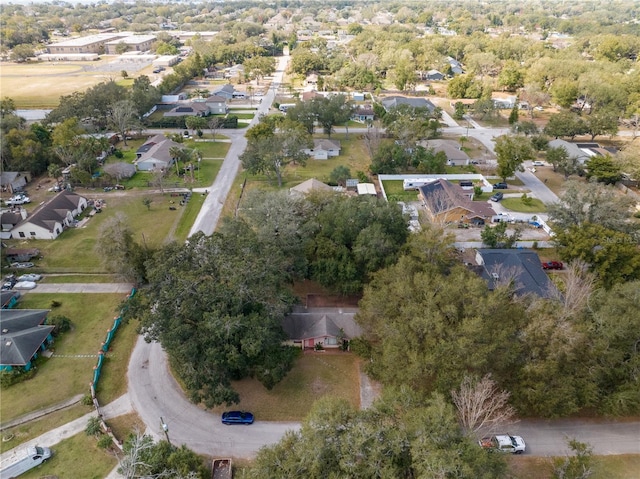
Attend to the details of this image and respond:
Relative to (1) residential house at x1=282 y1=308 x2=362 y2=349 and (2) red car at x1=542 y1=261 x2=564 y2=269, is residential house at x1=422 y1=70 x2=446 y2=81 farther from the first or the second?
(1) residential house at x1=282 y1=308 x2=362 y2=349

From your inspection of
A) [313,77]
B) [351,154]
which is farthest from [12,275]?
[313,77]

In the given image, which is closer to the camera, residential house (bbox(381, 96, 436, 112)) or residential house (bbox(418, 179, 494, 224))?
residential house (bbox(418, 179, 494, 224))

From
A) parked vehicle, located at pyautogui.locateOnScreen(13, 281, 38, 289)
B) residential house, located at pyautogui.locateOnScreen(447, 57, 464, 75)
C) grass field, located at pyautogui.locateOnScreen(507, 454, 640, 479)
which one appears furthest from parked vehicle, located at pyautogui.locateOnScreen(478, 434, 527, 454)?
residential house, located at pyautogui.locateOnScreen(447, 57, 464, 75)

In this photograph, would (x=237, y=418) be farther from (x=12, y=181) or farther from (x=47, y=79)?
(x=47, y=79)

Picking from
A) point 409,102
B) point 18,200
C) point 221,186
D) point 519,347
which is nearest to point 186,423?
point 519,347

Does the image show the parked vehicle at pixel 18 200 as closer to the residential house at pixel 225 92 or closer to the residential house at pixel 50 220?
the residential house at pixel 50 220

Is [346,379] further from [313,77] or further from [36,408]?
[313,77]

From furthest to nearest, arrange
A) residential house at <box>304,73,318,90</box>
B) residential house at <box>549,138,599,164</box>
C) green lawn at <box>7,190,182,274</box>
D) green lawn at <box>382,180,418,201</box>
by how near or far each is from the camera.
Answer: residential house at <box>304,73,318,90</box> < residential house at <box>549,138,599,164</box> < green lawn at <box>382,180,418,201</box> < green lawn at <box>7,190,182,274</box>
